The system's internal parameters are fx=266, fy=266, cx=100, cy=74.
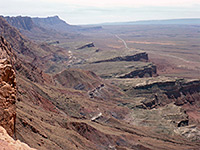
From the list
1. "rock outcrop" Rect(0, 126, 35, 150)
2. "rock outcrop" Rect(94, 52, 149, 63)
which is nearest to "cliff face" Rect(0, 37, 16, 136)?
"rock outcrop" Rect(0, 126, 35, 150)

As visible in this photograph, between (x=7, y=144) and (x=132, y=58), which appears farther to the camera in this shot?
(x=132, y=58)

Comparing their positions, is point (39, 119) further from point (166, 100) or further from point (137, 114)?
point (166, 100)

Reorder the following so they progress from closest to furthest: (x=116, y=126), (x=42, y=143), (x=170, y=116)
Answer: (x=42, y=143), (x=116, y=126), (x=170, y=116)

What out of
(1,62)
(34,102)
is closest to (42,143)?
(1,62)

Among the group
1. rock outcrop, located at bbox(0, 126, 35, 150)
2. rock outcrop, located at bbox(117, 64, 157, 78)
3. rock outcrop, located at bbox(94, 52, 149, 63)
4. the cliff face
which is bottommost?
rock outcrop, located at bbox(117, 64, 157, 78)

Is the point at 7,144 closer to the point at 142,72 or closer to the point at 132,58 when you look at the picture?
the point at 142,72

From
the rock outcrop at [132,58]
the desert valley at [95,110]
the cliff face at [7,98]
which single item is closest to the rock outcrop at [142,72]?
the desert valley at [95,110]

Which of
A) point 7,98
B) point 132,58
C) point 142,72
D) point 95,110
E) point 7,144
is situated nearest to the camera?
point 7,144

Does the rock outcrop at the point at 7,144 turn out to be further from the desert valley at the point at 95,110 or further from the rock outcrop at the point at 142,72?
the rock outcrop at the point at 142,72

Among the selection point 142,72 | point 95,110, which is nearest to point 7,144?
point 95,110

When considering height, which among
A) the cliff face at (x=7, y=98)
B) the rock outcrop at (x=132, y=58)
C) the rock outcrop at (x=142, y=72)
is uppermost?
the cliff face at (x=7, y=98)

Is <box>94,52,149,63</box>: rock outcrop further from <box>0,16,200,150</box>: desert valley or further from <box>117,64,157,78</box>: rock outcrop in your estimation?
<box>117,64,157,78</box>: rock outcrop
